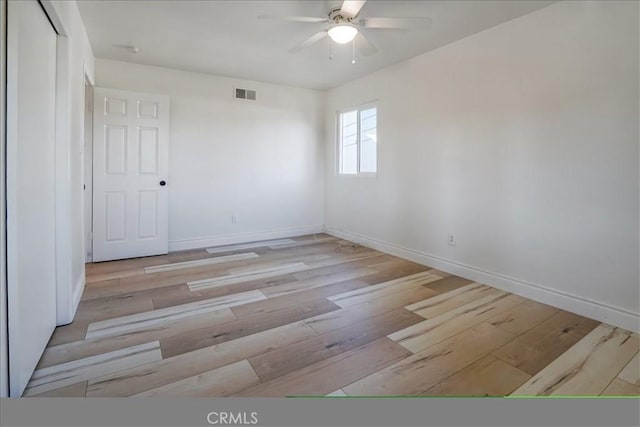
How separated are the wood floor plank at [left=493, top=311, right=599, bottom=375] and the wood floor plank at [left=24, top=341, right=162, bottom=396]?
6.62ft

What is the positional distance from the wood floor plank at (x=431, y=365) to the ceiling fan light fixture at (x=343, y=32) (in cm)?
229

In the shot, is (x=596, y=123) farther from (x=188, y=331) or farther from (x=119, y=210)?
(x=119, y=210)

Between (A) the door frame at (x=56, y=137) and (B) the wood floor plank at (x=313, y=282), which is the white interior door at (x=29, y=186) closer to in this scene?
(A) the door frame at (x=56, y=137)

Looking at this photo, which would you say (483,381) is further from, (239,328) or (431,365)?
(239,328)

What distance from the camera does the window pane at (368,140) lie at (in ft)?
14.4

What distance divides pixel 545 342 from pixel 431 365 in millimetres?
851

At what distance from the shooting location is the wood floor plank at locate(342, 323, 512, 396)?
5.09 ft

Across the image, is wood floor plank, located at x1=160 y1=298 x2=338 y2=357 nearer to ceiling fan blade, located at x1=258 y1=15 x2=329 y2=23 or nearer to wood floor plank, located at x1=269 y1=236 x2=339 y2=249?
wood floor plank, located at x1=269 y1=236 x2=339 y2=249

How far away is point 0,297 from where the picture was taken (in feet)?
4.14

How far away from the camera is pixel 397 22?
7.48 feet

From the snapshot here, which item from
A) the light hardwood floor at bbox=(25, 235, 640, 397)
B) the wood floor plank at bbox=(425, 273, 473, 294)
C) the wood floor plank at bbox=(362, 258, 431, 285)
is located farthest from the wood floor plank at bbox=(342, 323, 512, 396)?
the wood floor plank at bbox=(362, 258, 431, 285)

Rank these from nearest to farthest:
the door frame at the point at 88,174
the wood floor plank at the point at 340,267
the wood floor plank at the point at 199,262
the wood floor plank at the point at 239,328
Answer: the wood floor plank at the point at 239,328 → the wood floor plank at the point at 340,267 → the wood floor plank at the point at 199,262 → the door frame at the point at 88,174

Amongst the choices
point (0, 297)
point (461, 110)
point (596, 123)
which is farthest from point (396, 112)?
point (0, 297)

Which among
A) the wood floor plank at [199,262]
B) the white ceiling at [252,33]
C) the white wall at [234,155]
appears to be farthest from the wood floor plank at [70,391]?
the white wall at [234,155]
